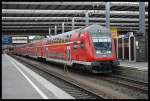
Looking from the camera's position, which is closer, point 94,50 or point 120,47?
point 94,50

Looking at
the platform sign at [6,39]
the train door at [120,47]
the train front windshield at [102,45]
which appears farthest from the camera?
the platform sign at [6,39]

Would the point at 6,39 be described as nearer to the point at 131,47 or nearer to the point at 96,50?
the point at 131,47

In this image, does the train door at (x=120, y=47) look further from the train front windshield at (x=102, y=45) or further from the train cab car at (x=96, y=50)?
the train front windshield at (x=102, y=45)

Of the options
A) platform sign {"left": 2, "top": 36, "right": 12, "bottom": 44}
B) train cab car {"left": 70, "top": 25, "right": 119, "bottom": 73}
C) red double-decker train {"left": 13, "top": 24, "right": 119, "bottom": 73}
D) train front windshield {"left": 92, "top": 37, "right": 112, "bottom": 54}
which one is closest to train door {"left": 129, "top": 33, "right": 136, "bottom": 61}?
red double-decker train {"left": 13, "top": 24, "right": 119, "bottom": 73}

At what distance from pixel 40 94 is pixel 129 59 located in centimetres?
2068

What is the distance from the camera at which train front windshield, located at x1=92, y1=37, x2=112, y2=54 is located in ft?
77.0

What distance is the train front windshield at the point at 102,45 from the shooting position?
2348cm

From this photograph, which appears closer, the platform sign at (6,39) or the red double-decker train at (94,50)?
the red double-decker train at (94,50)

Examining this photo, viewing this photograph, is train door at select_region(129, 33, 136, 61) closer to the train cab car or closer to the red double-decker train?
the red double-decker train

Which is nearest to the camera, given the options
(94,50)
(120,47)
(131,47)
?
(94,50)

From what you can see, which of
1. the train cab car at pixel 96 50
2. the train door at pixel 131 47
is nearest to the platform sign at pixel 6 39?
the train door at pixel 131 47

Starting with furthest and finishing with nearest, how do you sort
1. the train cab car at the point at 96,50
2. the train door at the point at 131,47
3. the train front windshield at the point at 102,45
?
the train door at the point at 131,47 → the train front windshield at the point at 102,45 → the train cab car at the point at 96,50

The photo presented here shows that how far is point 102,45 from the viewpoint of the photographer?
23.7 metres

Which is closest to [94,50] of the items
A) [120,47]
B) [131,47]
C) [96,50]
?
[96,50]
